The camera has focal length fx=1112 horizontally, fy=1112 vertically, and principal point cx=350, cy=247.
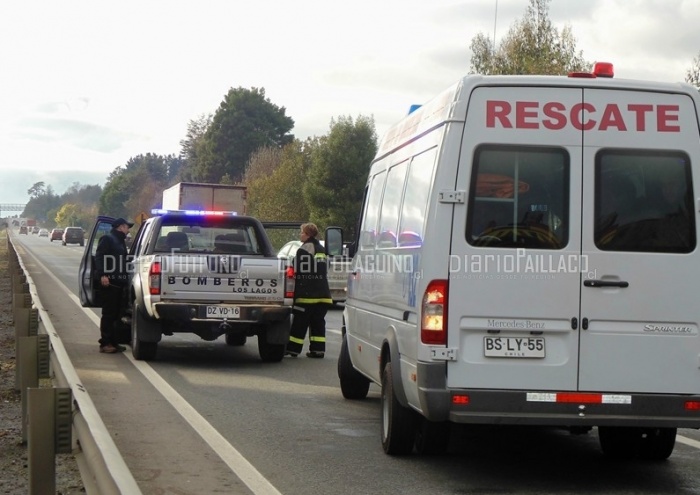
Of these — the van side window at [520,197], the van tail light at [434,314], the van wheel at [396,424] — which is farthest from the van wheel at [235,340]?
the van side window at [520,197]

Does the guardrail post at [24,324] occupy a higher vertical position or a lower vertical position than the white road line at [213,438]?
higher

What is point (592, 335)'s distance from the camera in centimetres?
689

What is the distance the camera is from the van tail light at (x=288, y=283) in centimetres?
1365

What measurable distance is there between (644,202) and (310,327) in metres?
8.31

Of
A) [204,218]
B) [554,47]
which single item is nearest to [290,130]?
[554,47]

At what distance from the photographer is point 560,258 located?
22.8 ft

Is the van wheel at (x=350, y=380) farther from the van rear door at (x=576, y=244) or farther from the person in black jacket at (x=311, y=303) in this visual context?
the van rear door at (x=576, y=244)

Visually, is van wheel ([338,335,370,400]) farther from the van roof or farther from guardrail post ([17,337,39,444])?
the van roof

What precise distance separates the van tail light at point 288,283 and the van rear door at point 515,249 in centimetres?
689

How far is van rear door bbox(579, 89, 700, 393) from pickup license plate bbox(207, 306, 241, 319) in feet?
23.2

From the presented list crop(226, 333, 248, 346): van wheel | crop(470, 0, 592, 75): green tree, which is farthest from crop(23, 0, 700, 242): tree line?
crop(226, 333, 248, 346): van wheel

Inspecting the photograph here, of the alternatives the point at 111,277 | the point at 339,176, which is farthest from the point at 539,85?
the point at 339,176

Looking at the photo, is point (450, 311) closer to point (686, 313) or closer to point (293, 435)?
point (686, 313)

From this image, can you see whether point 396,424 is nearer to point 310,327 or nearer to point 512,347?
point 512,347
